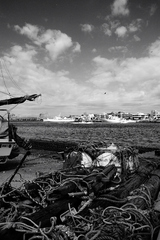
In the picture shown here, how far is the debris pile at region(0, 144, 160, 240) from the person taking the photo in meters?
3.49

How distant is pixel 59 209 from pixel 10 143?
7682 millimetres

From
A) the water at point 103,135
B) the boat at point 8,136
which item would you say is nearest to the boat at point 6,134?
the boat at point 8,136

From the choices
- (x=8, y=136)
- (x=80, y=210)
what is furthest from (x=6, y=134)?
(x=80, y=210)

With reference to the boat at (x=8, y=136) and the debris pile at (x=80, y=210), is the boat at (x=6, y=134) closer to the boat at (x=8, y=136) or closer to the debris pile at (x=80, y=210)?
the boat at (x=8, y=136)

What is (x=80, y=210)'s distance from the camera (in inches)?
174

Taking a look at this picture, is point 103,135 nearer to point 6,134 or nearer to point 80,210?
point 6,134

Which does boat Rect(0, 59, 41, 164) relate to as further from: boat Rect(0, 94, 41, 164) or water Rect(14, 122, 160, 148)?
water Rect(14, 122, 160, 148)

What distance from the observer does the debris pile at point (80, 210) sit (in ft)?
11.4

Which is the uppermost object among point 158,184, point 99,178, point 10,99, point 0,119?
point 10,99

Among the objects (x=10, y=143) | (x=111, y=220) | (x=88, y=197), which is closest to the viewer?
(x=111, y=220)

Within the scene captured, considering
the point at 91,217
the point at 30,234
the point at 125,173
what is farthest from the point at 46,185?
Answer: the point at 125,173

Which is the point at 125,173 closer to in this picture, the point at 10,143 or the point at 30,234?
the point at 30,234

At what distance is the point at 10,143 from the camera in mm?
11102

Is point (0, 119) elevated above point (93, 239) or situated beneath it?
elevated above
